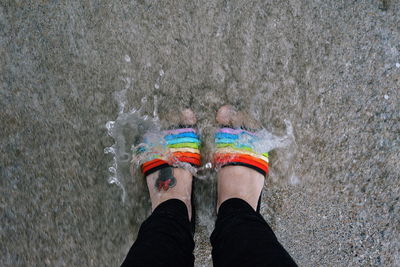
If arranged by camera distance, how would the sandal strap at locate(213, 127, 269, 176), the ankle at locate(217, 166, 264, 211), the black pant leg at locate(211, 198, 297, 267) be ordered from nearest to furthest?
the black pant leg at locate(211, 198, 297, 267) → the ankle at locate(217, 166, 264, 211) → the sandal strap at locate(213, 127, 269, 176)

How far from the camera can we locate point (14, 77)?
1462 mm

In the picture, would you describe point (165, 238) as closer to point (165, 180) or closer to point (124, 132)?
point (165, 180)

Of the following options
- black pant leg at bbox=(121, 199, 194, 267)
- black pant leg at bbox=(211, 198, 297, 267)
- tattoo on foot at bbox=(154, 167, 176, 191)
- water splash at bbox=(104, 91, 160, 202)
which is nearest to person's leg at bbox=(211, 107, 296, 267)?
black pant leg at bbox=(211, 198, 297, 267)

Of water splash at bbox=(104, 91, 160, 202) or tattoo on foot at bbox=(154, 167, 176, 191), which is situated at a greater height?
water splash at bbox=(104, 91, 160, 202)

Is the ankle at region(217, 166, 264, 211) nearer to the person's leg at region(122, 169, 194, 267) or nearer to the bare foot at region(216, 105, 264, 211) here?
the bare foot at region(216, 105, 264, 211)

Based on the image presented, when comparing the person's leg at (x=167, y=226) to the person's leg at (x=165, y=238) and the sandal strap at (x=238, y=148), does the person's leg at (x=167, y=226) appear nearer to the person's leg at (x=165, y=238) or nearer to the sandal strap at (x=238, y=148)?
the person's leg at (x=165, y=238)

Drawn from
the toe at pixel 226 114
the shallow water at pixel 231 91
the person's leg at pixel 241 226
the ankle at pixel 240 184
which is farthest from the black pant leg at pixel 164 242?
the toe at pixel 226 114

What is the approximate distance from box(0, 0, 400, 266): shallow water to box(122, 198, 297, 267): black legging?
37 cm

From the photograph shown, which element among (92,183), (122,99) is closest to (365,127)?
(122,99)

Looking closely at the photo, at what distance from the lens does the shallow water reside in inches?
57.6

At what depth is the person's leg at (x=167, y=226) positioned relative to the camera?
3.26 ft

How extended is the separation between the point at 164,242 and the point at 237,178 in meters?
0.53

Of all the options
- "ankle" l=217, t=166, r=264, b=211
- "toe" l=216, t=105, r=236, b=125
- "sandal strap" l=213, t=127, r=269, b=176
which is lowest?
"ankle" l=217, t=166, r=264, b=211

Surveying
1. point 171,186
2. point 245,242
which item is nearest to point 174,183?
point 171,186
